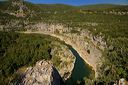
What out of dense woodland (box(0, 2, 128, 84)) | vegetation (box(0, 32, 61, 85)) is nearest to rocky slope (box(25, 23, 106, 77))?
dense woodland (box(0, 2, 128, 84))

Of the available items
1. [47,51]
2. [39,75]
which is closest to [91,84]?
[39,75]

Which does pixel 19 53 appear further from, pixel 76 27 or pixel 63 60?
pixel 76 27

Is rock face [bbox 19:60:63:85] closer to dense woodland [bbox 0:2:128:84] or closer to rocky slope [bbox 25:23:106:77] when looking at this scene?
A: dense woodland [bbox 0:2:128:84]

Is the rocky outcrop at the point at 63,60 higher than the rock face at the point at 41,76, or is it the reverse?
the rock face at the point at 41,76

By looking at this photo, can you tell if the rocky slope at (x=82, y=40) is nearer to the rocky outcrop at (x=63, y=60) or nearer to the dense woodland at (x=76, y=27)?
the dense woodland at (x=76, y=27)

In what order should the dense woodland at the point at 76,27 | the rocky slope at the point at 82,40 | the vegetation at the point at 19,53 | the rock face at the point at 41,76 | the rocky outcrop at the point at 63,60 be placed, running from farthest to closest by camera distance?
the rocky slope at the point at 82,40 < the vegetation at the point at 19,53 < the rocky outcrop at the point at 63,60 < the dense woodland at the point at 76,27 < the rock face at the point at 41,76

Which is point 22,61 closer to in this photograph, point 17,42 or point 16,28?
point 17,42

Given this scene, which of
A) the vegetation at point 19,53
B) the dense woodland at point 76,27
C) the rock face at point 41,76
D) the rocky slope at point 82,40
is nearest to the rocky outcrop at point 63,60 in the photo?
the vegetation at point 19,53
